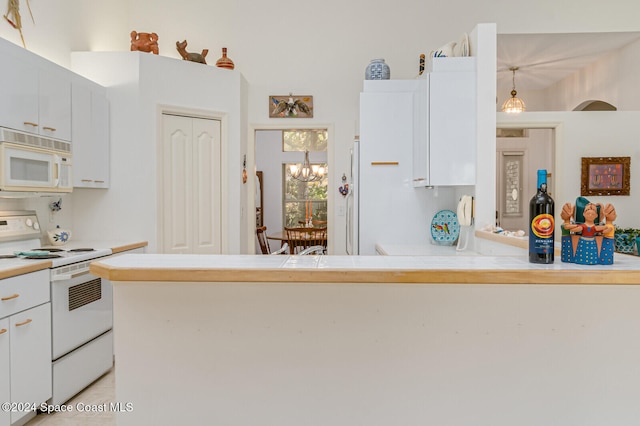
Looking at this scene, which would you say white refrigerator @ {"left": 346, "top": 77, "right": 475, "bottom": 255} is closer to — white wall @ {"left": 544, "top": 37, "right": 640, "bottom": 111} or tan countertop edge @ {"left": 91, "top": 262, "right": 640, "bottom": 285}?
tan countertop edge @ {"left": 91, "top": 262, "right": 640, "bottom": 285}

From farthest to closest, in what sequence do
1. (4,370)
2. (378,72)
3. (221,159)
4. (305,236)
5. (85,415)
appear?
(305,236) < (221,159) < (378,72) < (85,415) < (4,370)

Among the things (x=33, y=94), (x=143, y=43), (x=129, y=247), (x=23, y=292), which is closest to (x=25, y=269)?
(x=23, y=292)

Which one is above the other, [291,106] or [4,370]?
[291,106]

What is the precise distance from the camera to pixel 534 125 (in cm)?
432

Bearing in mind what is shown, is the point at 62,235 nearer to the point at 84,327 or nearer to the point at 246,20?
the point at 84,327

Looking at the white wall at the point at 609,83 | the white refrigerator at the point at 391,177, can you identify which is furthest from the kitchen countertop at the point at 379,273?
the white wall at the point at 609,83

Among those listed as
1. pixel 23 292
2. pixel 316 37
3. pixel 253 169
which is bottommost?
pixel 23 292

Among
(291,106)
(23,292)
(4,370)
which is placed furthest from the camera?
(291,106)

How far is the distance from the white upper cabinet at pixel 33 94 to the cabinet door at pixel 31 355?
3.73ft

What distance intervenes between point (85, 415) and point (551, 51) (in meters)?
5.69

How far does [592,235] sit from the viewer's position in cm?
154

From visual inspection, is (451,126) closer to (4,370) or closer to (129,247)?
(129,247)

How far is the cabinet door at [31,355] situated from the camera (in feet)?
7.22

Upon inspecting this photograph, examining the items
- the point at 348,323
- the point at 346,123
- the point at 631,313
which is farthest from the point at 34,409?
the point at 346,123
